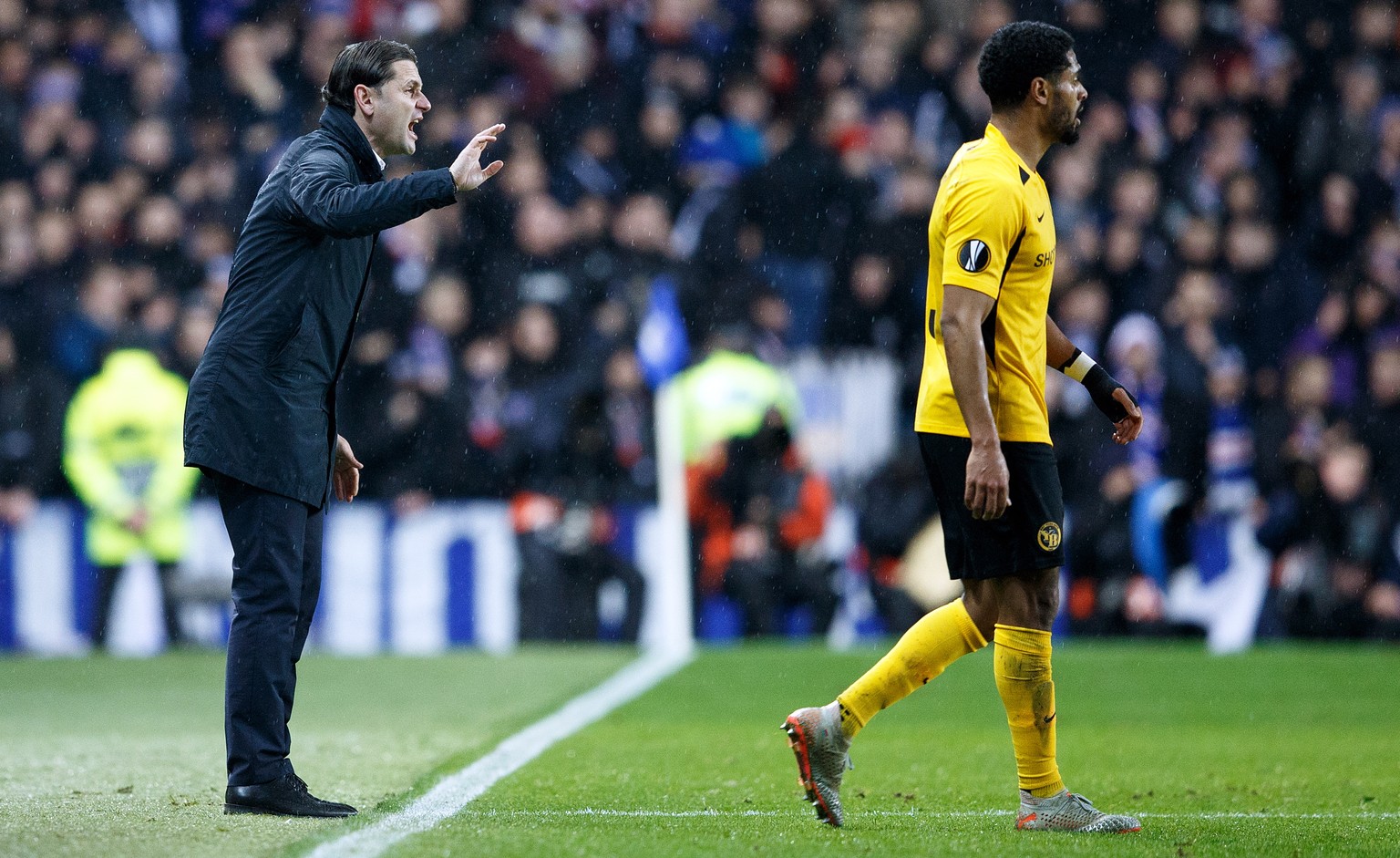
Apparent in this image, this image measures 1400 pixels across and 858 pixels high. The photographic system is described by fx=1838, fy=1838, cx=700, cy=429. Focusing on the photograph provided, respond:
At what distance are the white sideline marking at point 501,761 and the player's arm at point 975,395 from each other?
5.11ft

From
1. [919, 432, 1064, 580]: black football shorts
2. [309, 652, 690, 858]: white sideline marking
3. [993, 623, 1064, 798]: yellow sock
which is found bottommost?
[309, 652, 690, 858]: white sideline marking

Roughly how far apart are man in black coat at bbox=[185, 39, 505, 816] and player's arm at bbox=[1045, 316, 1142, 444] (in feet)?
5.46

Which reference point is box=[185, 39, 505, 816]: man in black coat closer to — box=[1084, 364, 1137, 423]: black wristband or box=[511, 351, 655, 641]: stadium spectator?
box=[1084, 364, 1137, 423]: black wristband

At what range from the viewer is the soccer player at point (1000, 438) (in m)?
4.50

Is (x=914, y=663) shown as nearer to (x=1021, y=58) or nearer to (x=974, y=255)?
(x=974, y=255)

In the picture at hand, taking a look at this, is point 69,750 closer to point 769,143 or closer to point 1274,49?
point 769,143

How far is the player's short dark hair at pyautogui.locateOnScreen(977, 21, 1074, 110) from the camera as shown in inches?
184

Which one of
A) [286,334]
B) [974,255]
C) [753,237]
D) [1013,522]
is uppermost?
[753,237]

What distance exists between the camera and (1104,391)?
5.09 m

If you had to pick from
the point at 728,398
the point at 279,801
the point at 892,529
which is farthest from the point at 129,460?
the point at 279,801

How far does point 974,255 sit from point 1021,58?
572 millimetres

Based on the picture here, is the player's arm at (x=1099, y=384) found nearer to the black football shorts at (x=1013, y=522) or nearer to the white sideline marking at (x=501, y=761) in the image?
the black football shorts at (x=1013, y=522)

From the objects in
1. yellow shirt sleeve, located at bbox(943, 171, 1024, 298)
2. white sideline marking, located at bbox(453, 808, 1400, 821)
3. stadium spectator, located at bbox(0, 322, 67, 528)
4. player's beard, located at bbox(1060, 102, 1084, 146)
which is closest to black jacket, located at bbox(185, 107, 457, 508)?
white sideline marking, located at bbox(453, 808, 1400, 821)

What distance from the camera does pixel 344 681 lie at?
9391mm
